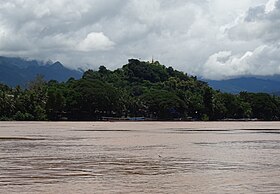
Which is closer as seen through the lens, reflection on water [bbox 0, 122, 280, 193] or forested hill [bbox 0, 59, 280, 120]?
reflection on water [bbox 0, 122, 280, 193]

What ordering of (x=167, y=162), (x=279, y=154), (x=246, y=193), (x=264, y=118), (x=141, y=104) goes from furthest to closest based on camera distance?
(x=264, y=118) < (x=141, y=104) < (x=279, y=154) < (x=167, y=162) < (x=246, y=193)

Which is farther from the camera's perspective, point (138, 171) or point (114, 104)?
point (114, 104)

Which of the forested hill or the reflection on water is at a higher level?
the forested hill

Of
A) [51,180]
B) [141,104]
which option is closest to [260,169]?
[51,180]

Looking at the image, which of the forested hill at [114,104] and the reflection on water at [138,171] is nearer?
the reflection on water at [138,171]

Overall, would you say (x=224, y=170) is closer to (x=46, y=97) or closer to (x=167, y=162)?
(x=167, y=162)

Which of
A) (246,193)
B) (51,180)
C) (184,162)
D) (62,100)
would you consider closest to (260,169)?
(184,162)

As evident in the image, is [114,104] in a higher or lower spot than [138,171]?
higher

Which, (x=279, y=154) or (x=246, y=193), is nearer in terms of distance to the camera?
(x=246, y=193)

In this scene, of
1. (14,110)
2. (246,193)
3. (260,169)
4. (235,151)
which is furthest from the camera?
(14,110)

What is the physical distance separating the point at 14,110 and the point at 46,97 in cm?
770

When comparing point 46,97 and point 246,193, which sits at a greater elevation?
point 46,97

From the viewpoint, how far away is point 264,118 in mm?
157125

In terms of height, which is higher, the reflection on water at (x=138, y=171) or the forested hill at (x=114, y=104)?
the forested hill at (x=114, y=104)
